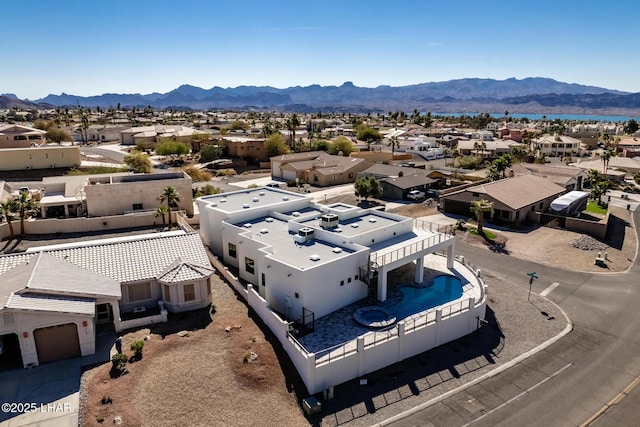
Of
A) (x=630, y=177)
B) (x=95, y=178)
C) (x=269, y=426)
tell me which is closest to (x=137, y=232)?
(x=95, y=178)

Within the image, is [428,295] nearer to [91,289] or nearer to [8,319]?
[91,289]

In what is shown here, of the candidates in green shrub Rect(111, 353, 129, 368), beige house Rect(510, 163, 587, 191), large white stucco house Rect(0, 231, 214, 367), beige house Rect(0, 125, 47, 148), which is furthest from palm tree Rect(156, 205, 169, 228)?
beige house Rect(0, 125, 47, 148)

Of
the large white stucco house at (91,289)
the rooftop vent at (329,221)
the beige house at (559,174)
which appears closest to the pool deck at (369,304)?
the rooftop vent at (329,221)

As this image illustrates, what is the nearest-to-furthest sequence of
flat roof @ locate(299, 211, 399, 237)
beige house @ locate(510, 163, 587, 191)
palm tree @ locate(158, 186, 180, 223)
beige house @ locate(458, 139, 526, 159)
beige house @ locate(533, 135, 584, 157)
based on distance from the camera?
1. flat roof @ locate(299, 211, 399, 237)
2. palm tree @ locate(158, 186, 180, 223)
3. beige house @ locate(510, 163, 587, 191)
4. beige house @ locate(458, 139, 526, 159)
5. beige house @ locate(533, 135, 584, 157)

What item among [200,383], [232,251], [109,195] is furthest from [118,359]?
[109,195]

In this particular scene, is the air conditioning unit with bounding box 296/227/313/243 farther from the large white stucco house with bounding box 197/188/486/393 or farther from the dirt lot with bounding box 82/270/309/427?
the dirt lot with bounding box 82/270/309/427
